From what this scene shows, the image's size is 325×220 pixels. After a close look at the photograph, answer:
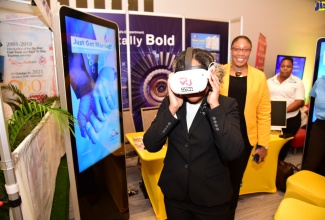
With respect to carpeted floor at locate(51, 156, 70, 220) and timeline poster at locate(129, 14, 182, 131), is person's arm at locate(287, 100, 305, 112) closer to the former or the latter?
timeline poster at locate(129, 14, 182, 131)

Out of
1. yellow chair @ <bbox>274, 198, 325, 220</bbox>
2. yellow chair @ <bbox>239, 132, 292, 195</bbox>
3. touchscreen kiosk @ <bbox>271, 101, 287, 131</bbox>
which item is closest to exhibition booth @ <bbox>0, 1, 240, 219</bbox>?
yellow chair @ <bbox>274, 198, 325, 220</bbox>

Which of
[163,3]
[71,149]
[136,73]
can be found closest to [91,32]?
[71,149]

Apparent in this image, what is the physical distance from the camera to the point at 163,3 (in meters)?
4.29

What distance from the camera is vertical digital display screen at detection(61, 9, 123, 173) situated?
1.31 meters

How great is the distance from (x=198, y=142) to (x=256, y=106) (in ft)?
3.04

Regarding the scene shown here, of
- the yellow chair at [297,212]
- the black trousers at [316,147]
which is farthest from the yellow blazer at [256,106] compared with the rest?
the black trousers at [316,147]

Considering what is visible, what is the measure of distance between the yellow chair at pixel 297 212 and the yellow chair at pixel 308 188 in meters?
0.33

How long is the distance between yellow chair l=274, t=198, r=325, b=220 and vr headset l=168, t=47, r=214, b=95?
116 cm

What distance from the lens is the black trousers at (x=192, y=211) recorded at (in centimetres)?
115

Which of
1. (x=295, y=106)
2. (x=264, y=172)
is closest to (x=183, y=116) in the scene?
(x=264, y=172)

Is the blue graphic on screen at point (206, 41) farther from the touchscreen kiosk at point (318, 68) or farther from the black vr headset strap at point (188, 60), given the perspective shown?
the black vr headset strap at point (188, 60)

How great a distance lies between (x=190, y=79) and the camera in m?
0.96

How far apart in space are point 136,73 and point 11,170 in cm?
294

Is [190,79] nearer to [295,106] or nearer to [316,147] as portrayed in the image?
[316,147]
